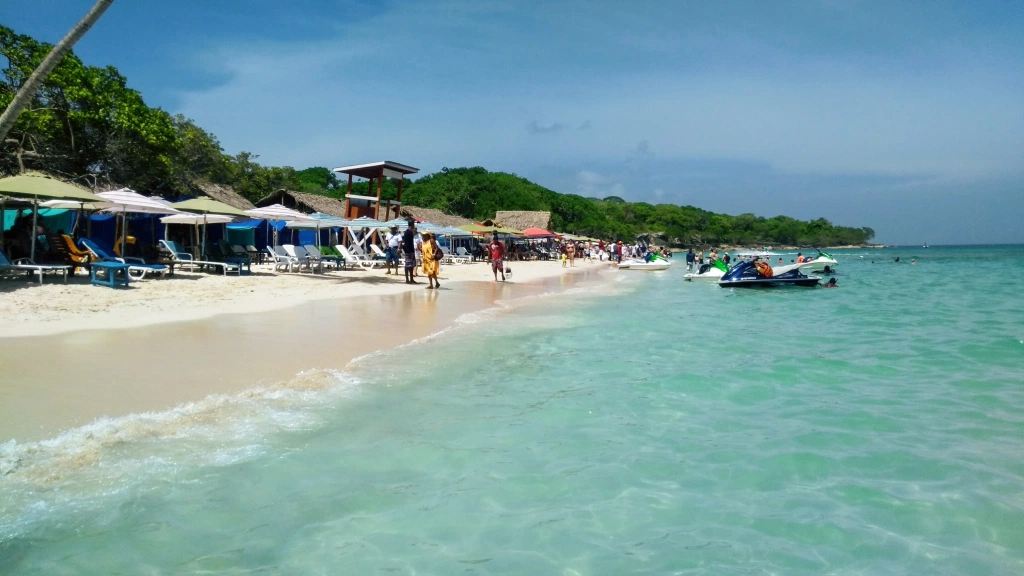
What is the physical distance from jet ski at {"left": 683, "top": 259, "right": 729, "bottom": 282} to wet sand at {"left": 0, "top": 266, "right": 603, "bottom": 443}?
55.8 ft

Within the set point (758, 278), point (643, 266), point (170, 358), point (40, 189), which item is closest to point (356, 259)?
point (40, 189)

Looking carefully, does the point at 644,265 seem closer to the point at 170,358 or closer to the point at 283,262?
the point at 283,262

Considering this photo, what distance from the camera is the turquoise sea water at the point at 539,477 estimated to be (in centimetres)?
296

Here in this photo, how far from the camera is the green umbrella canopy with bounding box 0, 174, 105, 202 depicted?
1048 centimetres

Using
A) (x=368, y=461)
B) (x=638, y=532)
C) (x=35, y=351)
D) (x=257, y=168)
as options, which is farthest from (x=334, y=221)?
(x=257, y=168)

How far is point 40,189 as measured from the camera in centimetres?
1073

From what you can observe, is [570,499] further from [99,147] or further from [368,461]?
[99,147]

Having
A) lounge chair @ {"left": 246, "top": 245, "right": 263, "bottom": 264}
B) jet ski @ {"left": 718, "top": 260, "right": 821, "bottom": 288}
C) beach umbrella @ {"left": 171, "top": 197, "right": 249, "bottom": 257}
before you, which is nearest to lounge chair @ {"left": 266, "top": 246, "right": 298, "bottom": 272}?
lounge chair @ {"left": 246, "top": 245, "right": 263, "bottom": 264}

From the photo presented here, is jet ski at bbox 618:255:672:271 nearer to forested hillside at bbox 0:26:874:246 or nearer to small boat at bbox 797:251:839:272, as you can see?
small boat at bbox 797:251:839:272

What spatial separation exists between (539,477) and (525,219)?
44.0 meters

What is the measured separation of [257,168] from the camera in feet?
134

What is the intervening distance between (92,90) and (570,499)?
24.2 meters

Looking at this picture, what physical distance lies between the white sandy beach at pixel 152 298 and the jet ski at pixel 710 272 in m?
13.3

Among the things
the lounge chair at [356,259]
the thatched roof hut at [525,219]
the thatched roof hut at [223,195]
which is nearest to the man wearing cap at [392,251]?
the lounge chair at [356,259]
